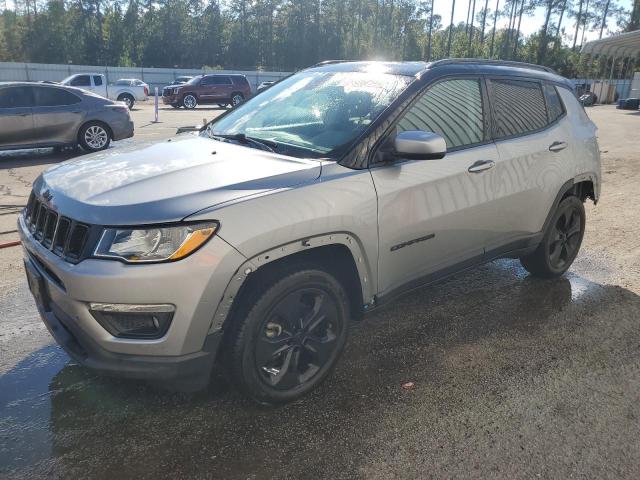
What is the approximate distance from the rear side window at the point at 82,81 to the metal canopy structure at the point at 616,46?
32.2 metres

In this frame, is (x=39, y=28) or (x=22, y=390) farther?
(x=39, y=28)

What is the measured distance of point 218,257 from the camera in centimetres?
240

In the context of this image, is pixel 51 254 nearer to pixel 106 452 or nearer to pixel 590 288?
pixel 106 452

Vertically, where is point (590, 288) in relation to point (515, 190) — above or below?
below

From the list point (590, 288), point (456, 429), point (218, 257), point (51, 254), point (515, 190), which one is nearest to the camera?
point (218, 257)

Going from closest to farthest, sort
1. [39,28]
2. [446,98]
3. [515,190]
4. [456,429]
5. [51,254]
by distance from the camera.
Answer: [51,254] → [456,429] → [446,98] → [515,190] → [39,28]

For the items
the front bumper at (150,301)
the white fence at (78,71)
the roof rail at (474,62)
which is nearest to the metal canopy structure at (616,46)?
the white fence at (78,71)

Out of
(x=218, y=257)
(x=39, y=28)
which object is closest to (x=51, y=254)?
(x=218, y=257)

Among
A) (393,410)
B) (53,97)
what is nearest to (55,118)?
(53,97)

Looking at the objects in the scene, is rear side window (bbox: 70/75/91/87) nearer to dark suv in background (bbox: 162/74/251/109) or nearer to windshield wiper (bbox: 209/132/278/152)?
dark suv in background (bbox: 162/74/251/109)

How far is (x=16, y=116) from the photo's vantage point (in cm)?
1005

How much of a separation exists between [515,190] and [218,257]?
8.01ft

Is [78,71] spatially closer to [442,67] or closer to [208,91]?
[208,91]

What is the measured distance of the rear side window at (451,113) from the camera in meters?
3.30
